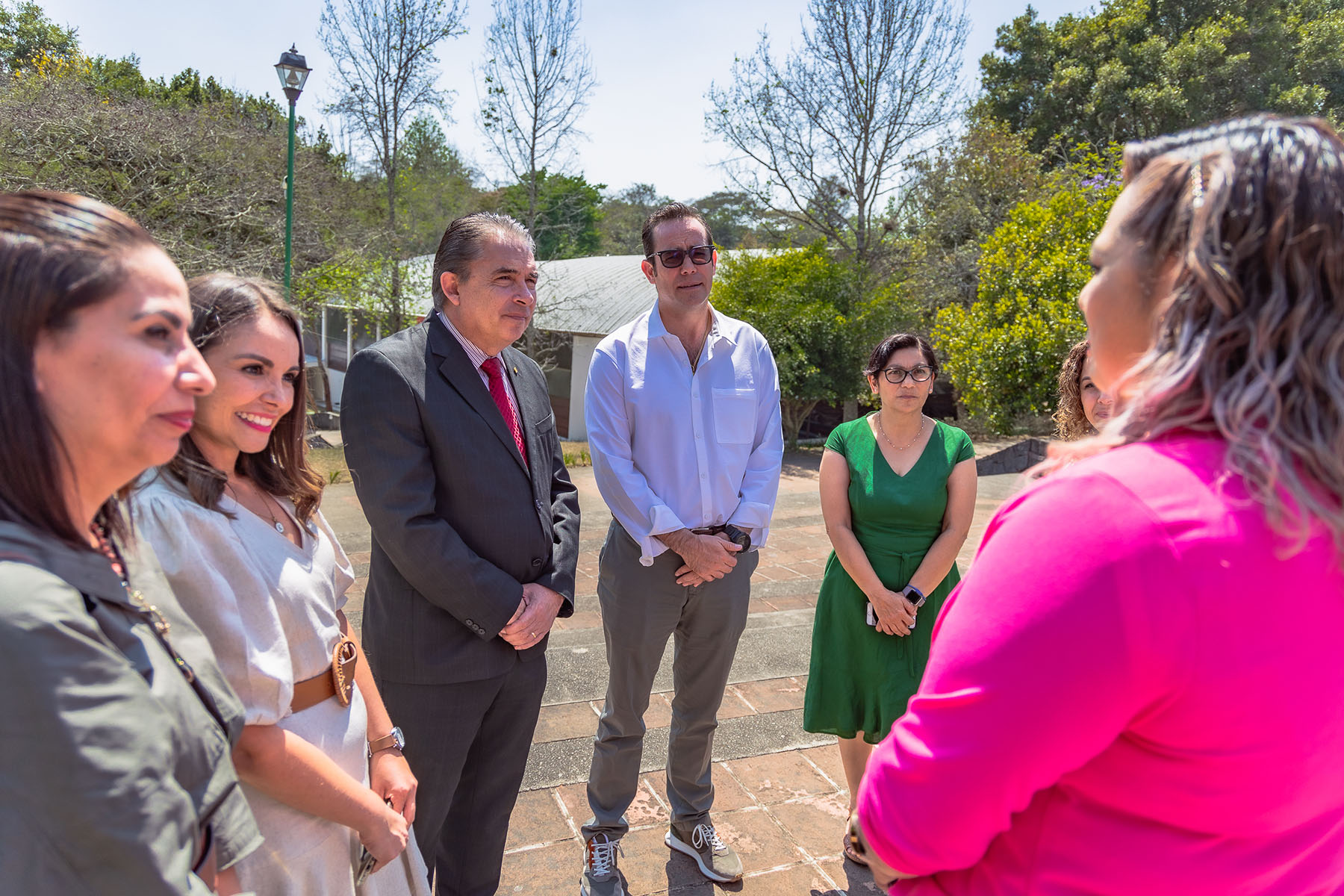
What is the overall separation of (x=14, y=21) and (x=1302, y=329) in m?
31.5

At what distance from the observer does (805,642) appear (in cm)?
453

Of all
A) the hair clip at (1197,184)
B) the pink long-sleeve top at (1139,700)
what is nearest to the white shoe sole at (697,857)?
the pink long-sleeve top at (1139,700)

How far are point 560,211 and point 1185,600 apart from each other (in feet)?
99.5

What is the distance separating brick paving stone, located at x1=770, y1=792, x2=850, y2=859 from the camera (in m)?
2.71

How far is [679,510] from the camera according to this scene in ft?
9.30

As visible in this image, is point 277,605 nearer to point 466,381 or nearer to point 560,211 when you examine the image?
point 466,381

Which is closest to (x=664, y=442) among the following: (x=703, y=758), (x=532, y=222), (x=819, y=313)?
(x=703, y=758)

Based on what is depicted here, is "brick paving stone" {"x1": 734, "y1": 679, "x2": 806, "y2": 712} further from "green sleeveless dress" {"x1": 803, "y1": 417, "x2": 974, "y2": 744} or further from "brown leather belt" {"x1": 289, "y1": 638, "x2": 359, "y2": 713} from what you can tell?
"brown leather belt" {"x1": 289, "y1": 638, "x2": 359, "y2": 713}

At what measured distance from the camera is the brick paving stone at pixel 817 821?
2715 mm

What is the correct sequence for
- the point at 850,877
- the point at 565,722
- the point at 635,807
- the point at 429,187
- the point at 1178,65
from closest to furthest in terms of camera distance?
the point at 850,877
the point at 635,807
the point at 565,722
the point at 1178,65
the point at 429,187

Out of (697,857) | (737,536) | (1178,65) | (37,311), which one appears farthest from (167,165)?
(1178,65)

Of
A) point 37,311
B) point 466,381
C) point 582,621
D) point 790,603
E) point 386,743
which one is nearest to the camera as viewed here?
point 37,311

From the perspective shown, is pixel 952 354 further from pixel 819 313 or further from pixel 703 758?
pixel 703 758

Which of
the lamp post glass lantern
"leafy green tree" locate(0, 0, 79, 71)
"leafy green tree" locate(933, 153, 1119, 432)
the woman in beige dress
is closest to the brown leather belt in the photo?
the woman in beige dress
